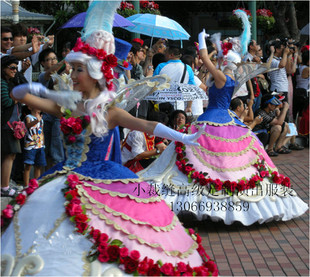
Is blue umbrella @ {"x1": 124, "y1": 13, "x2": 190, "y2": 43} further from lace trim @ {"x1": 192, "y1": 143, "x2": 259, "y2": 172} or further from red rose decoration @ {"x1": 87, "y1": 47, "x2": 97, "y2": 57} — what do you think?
red rose decoration @ {"x1": 87, "y1": 47, "x2": 97, "y2": 57}

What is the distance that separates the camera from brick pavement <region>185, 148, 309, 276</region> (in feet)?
16.7

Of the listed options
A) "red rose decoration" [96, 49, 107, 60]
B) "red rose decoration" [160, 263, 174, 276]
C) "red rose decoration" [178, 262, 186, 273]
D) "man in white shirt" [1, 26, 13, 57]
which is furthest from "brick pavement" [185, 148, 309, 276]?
"man in white shirt" [1, 26, 13, 57]

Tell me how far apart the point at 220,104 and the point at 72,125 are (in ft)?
10.2

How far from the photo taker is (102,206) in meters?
3.59

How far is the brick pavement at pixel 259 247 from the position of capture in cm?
508

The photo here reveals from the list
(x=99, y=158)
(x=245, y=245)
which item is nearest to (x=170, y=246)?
(x=99, y=158)

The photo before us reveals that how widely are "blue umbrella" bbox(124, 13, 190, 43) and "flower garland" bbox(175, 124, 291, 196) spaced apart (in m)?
3.50

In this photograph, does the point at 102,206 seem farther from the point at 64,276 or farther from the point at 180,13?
the point at 180,13

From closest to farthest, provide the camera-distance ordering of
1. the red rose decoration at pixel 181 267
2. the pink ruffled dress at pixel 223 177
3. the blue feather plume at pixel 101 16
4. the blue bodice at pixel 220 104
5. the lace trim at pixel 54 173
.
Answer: the red rose decoration at pixel 181 267
the lace trim at pixel 54 173
the blue feather plume at pixel 101 16
the pink ruffled dress at pixel 223 177
the blue bodice at pixel 220 104

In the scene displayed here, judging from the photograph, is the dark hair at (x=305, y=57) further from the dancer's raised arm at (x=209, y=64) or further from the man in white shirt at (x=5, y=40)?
the man in white shirt at (x=5, y=40)

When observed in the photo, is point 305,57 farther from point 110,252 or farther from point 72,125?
point 110,252

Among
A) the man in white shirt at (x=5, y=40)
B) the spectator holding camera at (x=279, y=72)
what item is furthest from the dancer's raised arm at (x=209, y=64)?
the spectator holding camera at (x=279, y=72)

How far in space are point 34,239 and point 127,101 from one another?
130 cm

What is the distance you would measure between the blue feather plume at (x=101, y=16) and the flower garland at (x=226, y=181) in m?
2.57
